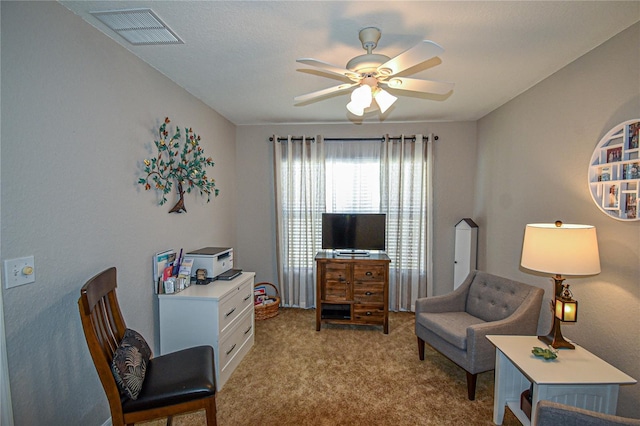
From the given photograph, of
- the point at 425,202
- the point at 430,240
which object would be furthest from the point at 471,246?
the point at 425,202

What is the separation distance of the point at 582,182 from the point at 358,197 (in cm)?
232

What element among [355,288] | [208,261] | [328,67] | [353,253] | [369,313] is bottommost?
[369,313]

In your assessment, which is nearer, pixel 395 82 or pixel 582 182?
pixel 395 82

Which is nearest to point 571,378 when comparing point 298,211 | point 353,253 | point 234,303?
point 353,253

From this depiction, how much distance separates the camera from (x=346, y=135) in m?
3.95

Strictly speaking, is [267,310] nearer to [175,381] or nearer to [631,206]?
[175,381]

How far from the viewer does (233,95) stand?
2900 mm

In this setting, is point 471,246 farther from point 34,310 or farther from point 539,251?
point 34,310

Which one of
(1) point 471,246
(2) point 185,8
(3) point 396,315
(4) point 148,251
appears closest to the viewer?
(2) point 185,8

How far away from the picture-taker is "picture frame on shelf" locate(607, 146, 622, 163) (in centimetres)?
177

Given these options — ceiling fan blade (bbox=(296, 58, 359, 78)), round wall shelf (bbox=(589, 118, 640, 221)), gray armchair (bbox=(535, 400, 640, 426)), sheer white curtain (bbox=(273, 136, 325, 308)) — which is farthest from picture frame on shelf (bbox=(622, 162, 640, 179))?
sheer white curtain (bbox=(273, 136, 325, 308))

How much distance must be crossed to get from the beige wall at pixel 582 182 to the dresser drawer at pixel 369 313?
56.0 inches

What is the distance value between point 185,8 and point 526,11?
192cm

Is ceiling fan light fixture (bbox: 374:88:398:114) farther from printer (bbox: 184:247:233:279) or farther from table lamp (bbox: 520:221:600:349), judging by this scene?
printer (bbox: 184:247:233:279)
